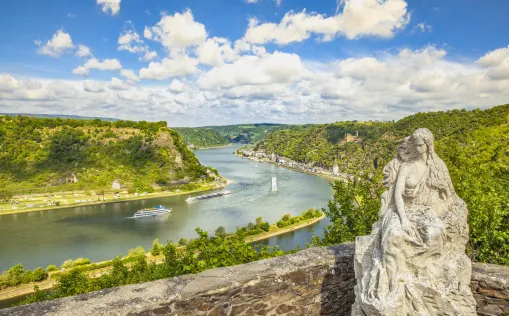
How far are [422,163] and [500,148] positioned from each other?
21351mm

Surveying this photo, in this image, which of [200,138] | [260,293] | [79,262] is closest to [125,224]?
[79,262]

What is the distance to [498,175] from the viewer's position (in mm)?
10664

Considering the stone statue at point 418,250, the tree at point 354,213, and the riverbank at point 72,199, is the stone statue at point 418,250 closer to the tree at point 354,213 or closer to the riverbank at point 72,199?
the tree at point 354,213

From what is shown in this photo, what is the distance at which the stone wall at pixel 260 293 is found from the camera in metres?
2.68

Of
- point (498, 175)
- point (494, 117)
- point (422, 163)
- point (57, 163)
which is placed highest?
point (494, 117)

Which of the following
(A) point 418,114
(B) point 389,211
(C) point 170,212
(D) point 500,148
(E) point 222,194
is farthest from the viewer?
(A) point 418,114

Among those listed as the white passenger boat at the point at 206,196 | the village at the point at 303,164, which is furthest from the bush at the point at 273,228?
the village at the point at 303,164

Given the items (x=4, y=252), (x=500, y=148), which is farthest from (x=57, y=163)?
(x=500, y=148)

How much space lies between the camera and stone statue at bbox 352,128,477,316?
2562mm

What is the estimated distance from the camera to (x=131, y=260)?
21219mm

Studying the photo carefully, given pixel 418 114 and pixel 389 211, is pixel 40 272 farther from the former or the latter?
pixel 418 114

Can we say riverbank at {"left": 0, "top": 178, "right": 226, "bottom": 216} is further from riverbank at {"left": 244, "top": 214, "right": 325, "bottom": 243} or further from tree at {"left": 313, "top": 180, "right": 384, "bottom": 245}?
tree at {"left": 313, "top": 180, "right": 384, "bottom": 245}

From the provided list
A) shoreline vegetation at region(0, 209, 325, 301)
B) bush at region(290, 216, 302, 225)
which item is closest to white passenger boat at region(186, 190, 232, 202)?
shoreline vegetation at region(0, 209, 325, 301)

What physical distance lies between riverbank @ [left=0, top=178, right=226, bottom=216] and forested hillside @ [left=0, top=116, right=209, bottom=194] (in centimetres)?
342
